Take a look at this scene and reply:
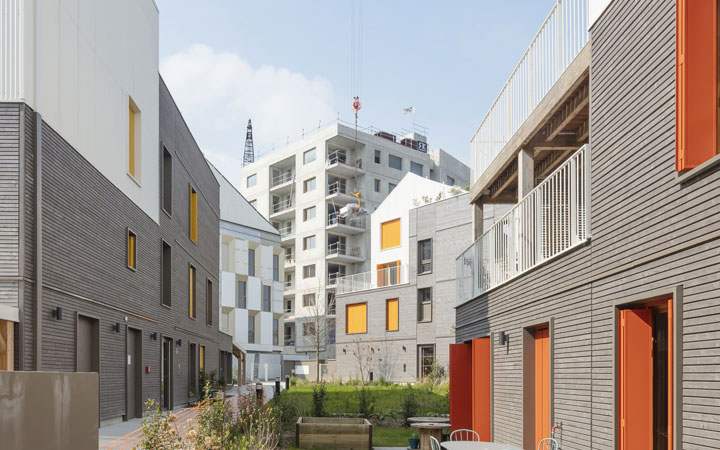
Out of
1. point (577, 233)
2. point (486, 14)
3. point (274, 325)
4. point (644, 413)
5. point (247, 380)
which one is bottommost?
point (247, 380)

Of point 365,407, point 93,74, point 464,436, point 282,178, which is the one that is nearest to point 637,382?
point 464,436

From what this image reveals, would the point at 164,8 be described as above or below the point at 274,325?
above

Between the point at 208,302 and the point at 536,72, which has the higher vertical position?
the point at 536,72

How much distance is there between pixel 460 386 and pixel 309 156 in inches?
1661

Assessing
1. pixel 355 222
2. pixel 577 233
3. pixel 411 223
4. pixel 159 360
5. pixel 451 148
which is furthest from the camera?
pixel 451 148

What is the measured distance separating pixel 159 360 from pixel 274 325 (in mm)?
30702

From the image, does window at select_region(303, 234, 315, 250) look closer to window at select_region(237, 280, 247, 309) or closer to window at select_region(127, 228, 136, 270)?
window at select_region(237, 280, 247, 309)

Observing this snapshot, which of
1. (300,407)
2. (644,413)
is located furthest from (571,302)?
(300,407)

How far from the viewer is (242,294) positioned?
4691 centimetres

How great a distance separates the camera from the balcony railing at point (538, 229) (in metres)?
8.10

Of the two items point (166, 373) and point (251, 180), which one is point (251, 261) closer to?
point (251, 180)

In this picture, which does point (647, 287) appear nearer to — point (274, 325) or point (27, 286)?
point (27, 286)

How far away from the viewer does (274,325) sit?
50.2 meters

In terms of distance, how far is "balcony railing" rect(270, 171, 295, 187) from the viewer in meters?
58.4
